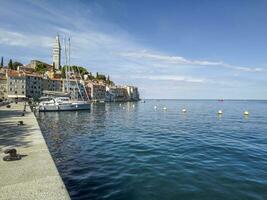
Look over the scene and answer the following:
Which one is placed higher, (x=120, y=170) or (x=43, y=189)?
(x=43, y=189)

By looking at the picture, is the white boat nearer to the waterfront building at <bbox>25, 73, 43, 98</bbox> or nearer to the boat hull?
the boat hull

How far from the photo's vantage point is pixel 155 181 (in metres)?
12.8

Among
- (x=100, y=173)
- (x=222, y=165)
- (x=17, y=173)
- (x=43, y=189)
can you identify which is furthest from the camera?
(x=222, y=165)

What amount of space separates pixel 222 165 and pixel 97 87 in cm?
17088

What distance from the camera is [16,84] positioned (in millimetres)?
128625

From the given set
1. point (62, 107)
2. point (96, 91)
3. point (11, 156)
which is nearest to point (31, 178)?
point (11, 156)

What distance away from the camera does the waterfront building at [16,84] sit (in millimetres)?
125938

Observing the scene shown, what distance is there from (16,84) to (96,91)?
6309 centimetres

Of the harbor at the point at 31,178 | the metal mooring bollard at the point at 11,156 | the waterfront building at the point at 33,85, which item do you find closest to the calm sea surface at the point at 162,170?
the harbor at the point at 31,178

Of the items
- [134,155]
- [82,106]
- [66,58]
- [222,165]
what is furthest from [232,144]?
[66,58]

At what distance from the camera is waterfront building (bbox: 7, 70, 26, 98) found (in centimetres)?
12594

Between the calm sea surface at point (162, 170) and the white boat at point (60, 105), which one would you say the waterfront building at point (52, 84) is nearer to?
the white boat at point (60, 105)

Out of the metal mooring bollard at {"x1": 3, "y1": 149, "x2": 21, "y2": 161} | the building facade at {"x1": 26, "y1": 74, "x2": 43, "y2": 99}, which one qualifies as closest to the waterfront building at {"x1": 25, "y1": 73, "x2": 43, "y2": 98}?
the building facade at {"x1": 26, "y1": 74, "x2": 43, "y2": 99}

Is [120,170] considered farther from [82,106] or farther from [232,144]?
[82,106]
